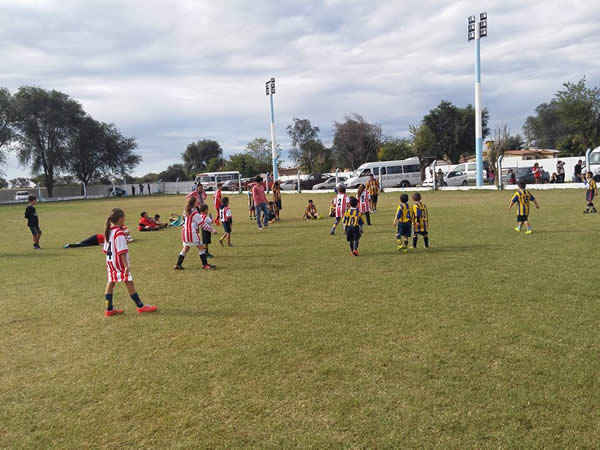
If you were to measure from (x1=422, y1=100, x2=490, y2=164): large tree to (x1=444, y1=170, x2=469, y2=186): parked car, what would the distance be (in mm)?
26714

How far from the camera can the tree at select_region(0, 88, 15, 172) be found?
56812 mm

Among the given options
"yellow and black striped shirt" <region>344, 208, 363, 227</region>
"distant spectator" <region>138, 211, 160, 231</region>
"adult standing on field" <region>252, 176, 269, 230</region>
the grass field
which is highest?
"adult standing on field" <region>252, 176, 269, 230</region>

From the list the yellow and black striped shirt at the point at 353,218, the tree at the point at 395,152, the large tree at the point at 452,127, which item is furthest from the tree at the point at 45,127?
the yellow and black striped shirt at the point at 353,218

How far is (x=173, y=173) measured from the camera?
9731 cm

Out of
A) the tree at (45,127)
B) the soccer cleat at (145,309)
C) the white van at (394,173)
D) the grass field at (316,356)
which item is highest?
the tree at (45,127)

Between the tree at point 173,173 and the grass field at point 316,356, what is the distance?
8871cm

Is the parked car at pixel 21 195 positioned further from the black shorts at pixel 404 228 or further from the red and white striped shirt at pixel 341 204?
the black shorts at pixel 404 228

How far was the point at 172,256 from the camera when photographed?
11.1m

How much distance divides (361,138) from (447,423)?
6293 cm

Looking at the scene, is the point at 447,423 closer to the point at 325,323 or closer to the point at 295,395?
the point at 295,395

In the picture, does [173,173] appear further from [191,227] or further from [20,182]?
[191,227]

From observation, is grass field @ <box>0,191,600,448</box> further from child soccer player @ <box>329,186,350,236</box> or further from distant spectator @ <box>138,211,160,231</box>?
distant spectator @ <box>138,211,160,231</box>

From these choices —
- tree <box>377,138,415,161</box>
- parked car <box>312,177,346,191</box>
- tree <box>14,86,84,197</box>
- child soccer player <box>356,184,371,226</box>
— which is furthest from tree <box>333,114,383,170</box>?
child soccer player <box>356,184,371,226</box>

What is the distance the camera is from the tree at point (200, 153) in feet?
328
